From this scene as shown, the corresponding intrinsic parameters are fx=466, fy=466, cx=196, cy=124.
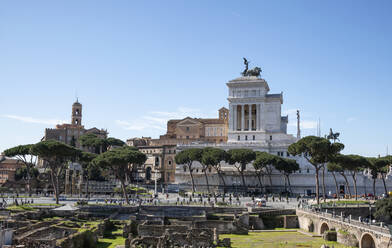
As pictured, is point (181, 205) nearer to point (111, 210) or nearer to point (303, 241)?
point (111, 210)

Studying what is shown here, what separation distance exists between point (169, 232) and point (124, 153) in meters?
32.0

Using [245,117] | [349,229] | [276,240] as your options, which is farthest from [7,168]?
[349,229]

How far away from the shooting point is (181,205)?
62938 mm

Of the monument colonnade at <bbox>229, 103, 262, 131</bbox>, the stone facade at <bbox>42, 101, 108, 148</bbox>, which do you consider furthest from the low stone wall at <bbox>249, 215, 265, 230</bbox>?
the stone facade at <bbox>42, 101, 108, 148</bbox>

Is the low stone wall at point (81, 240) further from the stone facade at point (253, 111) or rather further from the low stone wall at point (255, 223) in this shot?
the stone facade at point (253, 111)

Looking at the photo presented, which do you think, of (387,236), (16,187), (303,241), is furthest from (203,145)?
(387,236)

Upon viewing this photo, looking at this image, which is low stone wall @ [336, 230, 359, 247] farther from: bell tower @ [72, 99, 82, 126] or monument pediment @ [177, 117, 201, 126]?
bell tower @ [72, 99, 82, 126]

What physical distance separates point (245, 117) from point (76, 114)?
6179 cm

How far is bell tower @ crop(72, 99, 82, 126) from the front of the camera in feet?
481

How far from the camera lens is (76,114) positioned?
482ft

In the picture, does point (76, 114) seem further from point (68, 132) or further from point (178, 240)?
point (178, 240)

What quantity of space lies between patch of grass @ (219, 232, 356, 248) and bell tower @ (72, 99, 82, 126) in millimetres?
104126

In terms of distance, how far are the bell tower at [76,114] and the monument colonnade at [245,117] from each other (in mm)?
58836

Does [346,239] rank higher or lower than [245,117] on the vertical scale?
lower
